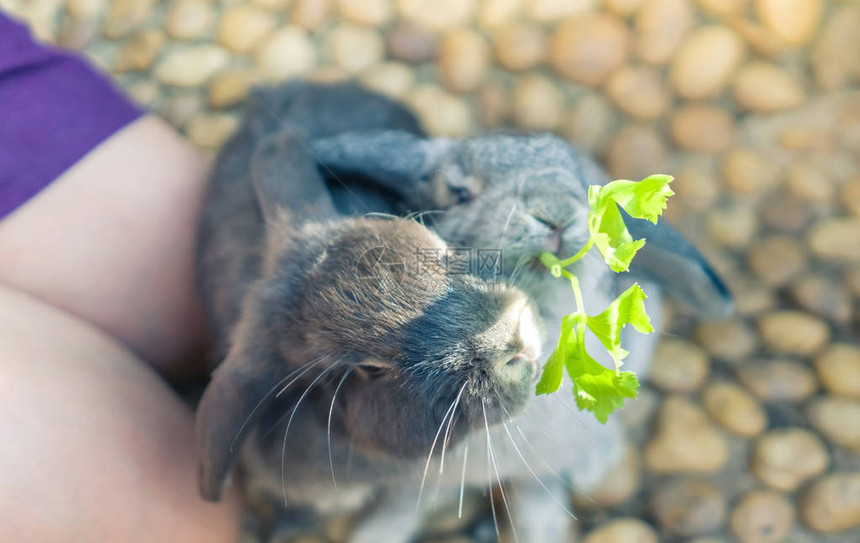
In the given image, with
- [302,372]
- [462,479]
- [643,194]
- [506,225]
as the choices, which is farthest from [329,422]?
[643,194]

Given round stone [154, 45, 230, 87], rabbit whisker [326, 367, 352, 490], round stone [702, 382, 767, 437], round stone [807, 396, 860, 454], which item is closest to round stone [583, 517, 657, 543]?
round stone [702, 382, 767, 437]

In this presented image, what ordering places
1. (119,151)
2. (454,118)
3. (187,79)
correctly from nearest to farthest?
(119,151)
(454,118)
(187,79)

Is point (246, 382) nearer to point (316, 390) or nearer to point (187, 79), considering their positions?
point (316, 390)

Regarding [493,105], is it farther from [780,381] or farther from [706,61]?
[780,381]

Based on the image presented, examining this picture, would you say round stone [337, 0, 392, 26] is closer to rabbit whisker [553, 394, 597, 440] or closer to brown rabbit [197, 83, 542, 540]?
brown rabbit [197, 83, 542, 540]

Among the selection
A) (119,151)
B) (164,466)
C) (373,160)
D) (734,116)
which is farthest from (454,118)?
(164,466)
